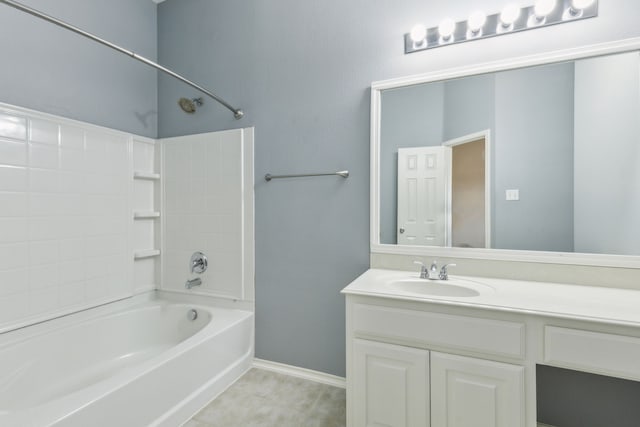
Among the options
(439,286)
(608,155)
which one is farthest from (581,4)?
(439,286)

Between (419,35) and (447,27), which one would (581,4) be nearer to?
(447,27)

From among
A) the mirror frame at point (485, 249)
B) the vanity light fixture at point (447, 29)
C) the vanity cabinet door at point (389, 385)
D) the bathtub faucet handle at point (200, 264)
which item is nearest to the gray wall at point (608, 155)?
the mirror frame at point (485, 249)

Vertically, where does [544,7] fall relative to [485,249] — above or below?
above

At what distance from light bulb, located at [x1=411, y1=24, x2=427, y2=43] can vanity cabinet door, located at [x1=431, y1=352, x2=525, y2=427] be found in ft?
5.25

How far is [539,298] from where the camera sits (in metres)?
A: 1.27

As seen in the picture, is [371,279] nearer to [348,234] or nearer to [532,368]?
[348,234]

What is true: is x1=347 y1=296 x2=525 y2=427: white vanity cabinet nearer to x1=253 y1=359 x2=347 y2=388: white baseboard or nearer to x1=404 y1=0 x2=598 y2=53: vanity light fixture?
x1=253 y1=359 x2=347 y2=388: white baseboard

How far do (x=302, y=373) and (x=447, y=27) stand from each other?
224 cm

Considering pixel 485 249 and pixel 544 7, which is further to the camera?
pixel 485 249

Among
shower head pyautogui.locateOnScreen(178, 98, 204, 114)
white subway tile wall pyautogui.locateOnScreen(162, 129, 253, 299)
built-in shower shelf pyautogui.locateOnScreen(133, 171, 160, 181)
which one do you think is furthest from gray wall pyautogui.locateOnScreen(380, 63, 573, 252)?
built-in shower shelf pyautogui.locateOnScreen(133, 171, 160, 181)

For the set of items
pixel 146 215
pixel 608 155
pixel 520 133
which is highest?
pixel 520 133

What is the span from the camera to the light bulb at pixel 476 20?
1.59m

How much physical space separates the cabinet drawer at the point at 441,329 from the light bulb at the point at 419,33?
1.44m

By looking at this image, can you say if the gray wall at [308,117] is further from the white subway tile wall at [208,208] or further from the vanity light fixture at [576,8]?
the vanity light fixture at [576,8]
